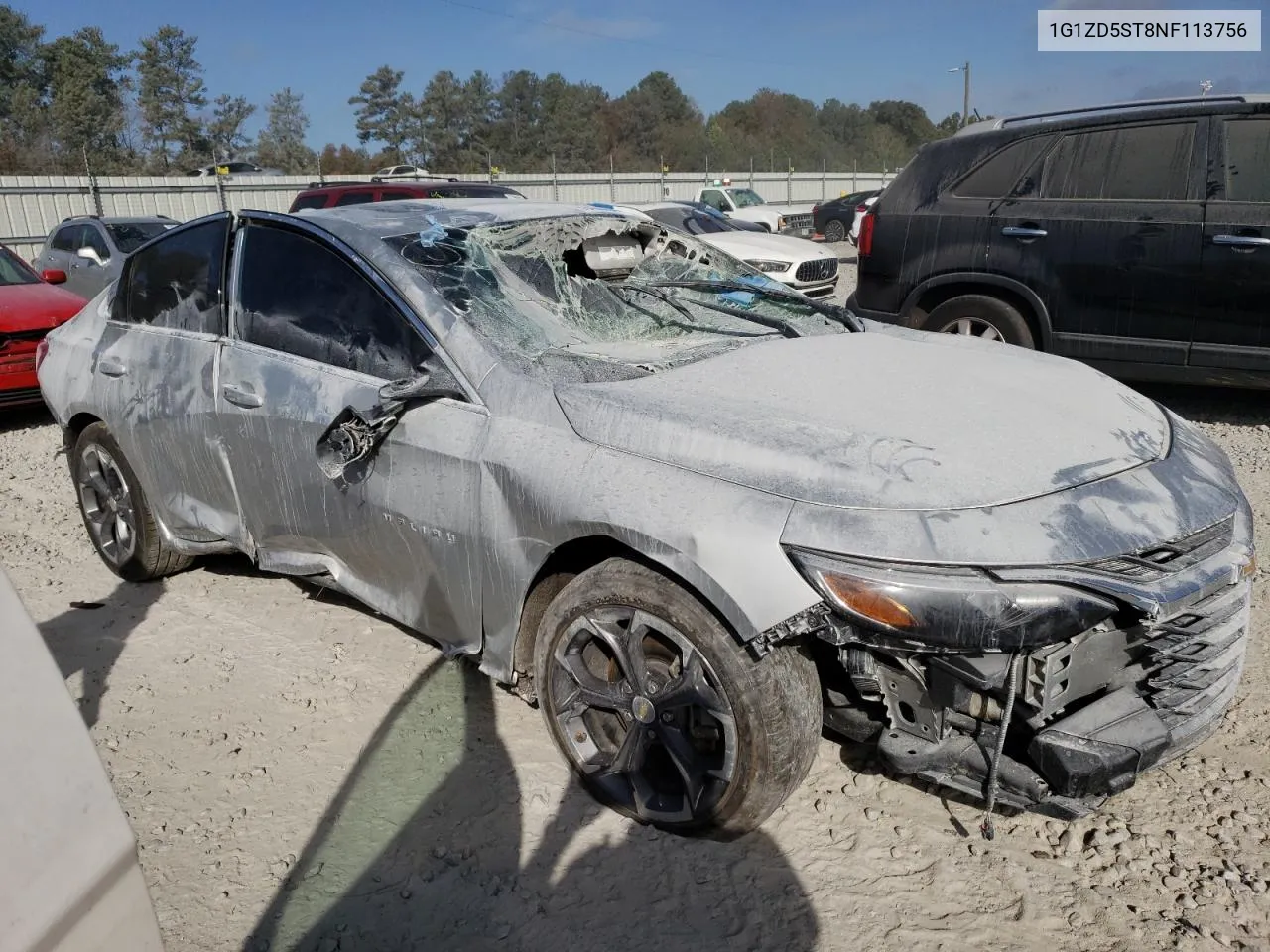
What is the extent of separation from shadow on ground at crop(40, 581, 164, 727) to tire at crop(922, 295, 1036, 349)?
488 cm

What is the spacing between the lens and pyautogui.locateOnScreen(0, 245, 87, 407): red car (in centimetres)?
725

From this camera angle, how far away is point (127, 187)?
849 inches

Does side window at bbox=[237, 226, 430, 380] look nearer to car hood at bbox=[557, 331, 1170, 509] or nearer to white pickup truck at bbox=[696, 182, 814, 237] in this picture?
car hood at bbox=[557, 331, 1170, 509]

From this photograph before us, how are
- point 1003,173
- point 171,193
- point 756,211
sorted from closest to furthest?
1. point 1003,173
2. point 171,193
3. point 756,211

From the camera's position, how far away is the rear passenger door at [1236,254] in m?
5.29

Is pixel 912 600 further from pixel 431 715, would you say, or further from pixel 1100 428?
pixel 431 715

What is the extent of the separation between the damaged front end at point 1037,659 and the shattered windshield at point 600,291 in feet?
3.67

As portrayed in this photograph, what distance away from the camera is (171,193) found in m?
22.1

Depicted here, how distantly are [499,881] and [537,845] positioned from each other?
0.15m

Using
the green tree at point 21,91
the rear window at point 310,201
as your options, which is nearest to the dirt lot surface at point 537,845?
the rear window at point 310,201

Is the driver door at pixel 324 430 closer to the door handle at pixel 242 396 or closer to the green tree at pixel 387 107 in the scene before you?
the door handle at pixel 242 396

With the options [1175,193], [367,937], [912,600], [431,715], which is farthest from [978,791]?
[1175,193]

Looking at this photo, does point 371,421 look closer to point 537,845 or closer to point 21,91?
point 537,845

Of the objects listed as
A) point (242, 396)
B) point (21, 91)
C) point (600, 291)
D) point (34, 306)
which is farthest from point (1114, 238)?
point (21, 91)
